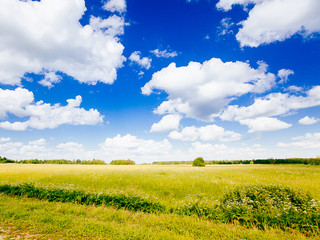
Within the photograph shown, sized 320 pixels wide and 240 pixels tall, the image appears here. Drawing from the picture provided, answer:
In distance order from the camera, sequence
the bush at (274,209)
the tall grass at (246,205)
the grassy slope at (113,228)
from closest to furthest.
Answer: the grassy slope at (113,228) < the bush at (274,209) < the tall grass at (246,205)

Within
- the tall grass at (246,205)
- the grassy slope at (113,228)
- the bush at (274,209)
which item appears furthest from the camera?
the tall grass at (246,205)

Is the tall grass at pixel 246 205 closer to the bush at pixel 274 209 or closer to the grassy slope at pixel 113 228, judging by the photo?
the bush at pixel 274 209

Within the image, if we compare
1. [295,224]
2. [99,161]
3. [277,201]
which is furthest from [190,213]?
[99,161]

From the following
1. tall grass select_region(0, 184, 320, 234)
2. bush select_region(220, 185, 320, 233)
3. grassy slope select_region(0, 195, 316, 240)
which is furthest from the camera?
tall grass select_region(0, 184, 320, 234)

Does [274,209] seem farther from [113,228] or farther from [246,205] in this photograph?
[113,228]

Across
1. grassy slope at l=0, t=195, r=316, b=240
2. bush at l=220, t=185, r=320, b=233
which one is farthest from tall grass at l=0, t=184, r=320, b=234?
grassy slope at l=0, t=195, r=316, b=240

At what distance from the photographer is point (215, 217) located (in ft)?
26.5

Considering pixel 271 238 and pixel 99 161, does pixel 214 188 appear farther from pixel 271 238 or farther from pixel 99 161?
pixel 99 161

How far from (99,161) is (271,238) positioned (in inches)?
3553

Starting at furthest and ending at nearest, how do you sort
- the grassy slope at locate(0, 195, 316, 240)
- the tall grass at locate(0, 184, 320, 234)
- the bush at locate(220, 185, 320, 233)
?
the tall grass at locate(0, 184, 320, 234) → the bush at locate(220, 185, 320, 233) → the grassy slope at locate(0, 195, 316, 240)

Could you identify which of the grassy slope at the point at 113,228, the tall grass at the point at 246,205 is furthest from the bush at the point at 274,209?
the grassy slope at the point at 113,228

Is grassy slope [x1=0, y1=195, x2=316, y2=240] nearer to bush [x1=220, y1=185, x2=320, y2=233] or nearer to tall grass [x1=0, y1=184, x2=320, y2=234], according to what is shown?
bush [x1=220, y1=185, x2=320, y2=233]

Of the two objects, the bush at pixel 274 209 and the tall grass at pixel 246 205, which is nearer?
the bush at pixel 274 209

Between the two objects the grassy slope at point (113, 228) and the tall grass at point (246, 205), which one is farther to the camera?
the tall grass at point (246, 205)
